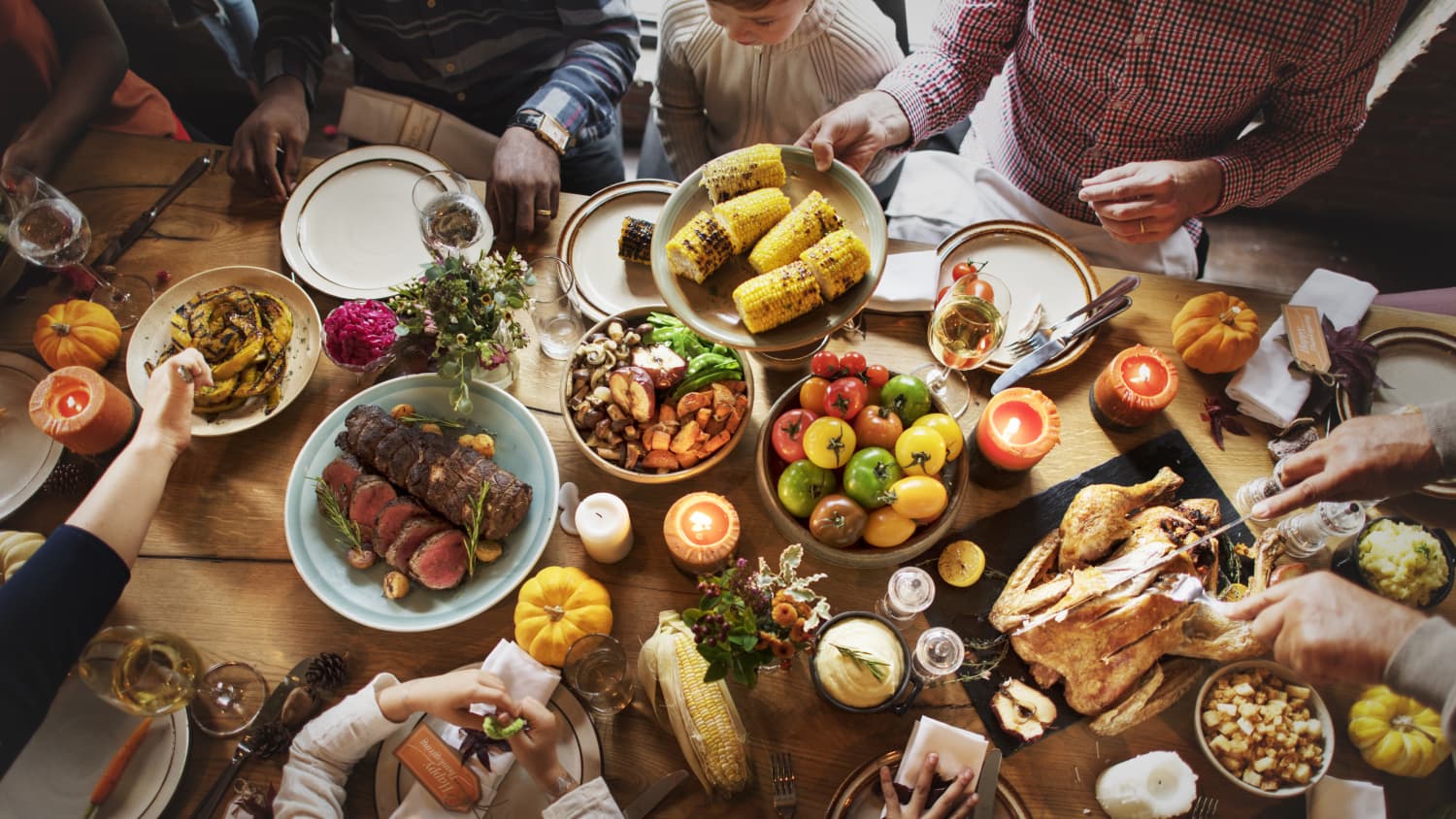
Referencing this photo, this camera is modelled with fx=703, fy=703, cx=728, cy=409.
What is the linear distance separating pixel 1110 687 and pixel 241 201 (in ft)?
9.30

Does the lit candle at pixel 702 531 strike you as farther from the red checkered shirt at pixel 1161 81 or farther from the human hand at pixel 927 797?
the red checkered shirt at pixel 1161 81

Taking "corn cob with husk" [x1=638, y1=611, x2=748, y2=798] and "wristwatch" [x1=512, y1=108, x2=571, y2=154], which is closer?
"corn cob with husk" [x1=638, y1=611, x2=748, y2=798]

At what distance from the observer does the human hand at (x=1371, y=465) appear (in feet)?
4.89

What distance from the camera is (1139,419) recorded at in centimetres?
188

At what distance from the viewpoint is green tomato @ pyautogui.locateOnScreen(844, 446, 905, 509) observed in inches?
64.6

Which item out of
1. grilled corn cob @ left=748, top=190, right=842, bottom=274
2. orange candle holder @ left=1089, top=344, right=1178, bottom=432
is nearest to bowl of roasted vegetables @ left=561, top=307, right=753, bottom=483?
grilled corn cob @ left=748, top=190, right=842, bottom=274

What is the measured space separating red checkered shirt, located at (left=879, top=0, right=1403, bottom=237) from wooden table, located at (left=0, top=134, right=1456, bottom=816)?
22.5 inches

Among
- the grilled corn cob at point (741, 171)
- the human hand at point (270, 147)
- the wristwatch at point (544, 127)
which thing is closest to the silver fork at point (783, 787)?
the grilled corn cob at point (741, 171)

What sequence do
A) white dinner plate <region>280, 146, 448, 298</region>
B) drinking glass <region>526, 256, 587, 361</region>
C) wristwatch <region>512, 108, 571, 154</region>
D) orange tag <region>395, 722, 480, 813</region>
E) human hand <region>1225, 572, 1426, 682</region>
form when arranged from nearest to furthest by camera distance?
human hand <region>1225, 572, 1426, 682</region>
orange tag <region>395, 722, 480, 813</region>
drinking glass <region>526, 256, 587, 361</region>
white dinner plate <region>280, 146, 448, 298</region>
wristwatch <region>512, 108, 571, 154</region>

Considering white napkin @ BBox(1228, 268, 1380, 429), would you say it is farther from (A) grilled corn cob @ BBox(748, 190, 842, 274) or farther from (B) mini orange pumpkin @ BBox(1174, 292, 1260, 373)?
(A) grilled corn cob @ BBox(748, 190, 842, 274)

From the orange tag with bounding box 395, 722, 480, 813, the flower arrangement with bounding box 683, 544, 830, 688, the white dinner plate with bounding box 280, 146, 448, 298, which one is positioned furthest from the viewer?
the white dinner plate with bounding box 280, 146, 448, 298

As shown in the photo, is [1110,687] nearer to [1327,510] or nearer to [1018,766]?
[1018,766]

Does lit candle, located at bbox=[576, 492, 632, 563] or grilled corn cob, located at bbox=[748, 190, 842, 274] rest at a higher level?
grilled corn cob, located at bbox=[748, 190, 842, 274]

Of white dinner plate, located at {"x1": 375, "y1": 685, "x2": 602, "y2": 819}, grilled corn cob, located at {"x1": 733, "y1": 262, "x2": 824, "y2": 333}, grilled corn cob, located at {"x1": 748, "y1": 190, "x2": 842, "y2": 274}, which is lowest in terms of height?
white dinner plate, located at {"x1": 375, "y1": 685, "x2": 602, "y2": 819}
